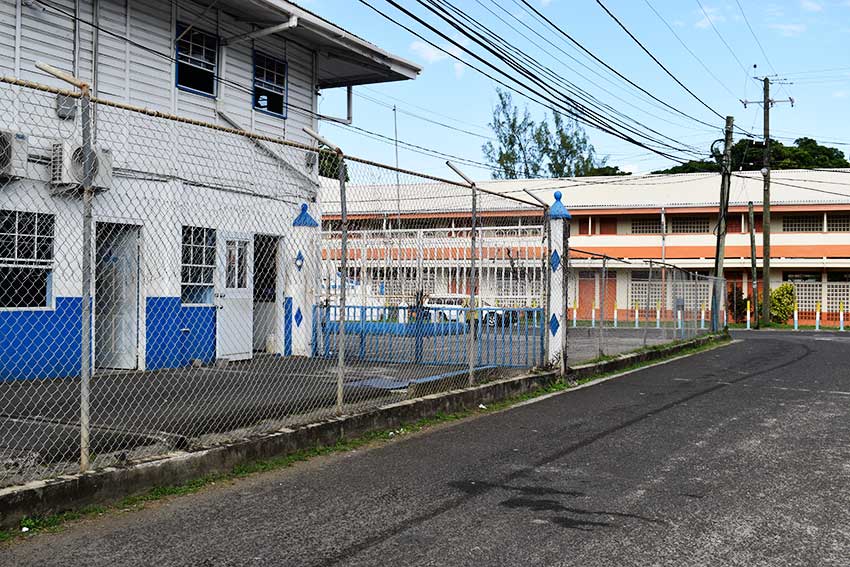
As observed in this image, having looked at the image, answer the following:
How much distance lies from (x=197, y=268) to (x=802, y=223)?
1378 inches

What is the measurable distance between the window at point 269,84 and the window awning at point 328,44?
1.81ft

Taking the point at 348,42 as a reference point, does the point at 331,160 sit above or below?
below

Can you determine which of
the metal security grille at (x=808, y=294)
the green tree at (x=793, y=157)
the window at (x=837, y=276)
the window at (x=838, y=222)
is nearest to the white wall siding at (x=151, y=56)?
the metal security grille at (x=808, y=294)

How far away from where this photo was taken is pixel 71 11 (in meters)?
11.2

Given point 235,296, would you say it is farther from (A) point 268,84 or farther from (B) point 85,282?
(B) point 85,282

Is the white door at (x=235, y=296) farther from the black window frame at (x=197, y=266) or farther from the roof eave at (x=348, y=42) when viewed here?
the roof eave at (x=348, y=42)

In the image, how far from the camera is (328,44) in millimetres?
15109

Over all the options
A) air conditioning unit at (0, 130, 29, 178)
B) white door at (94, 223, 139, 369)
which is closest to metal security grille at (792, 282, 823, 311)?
white door at (94, 223, 139, 369)

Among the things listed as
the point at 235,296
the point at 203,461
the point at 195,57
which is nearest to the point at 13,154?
the point at 195,57

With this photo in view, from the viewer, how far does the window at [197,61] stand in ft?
42.3

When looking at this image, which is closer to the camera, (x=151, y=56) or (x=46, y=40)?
(x=46, y=40)

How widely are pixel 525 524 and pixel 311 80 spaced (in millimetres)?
11958

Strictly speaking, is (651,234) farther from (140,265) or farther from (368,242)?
(140,265)

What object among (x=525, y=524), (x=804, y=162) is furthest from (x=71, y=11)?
(x=804, y=162)
